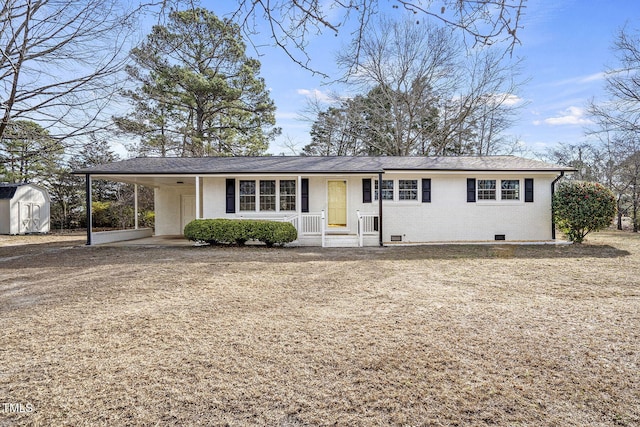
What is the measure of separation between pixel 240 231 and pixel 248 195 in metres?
2.00

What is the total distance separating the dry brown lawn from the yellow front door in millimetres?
6190

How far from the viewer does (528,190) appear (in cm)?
1288

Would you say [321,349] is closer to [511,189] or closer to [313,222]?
[313,222]

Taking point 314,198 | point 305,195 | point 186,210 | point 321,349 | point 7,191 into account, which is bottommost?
point 321,349

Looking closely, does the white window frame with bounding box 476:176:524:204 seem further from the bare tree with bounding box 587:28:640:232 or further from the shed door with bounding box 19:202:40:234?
the shed door with bounding box 19:202:40:234

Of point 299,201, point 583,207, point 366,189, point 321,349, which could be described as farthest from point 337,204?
point 321,349

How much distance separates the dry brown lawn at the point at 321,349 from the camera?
89.2 inches

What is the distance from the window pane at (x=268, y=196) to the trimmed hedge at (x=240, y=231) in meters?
1.46

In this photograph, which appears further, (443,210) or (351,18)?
(443,210)

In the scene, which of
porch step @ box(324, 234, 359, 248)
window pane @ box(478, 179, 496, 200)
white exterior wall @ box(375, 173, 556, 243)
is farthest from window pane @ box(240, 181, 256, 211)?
window pane @ box(478, 179, 496, 200)

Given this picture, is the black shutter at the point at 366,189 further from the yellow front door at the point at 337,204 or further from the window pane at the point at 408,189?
the window pane at the point at 408,189

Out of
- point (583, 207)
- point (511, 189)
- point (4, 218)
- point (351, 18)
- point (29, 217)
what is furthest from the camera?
point (29, 217)

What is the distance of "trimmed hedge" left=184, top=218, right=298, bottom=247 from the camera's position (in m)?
11.3

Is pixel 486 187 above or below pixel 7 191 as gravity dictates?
below
